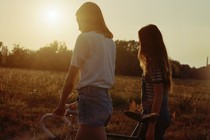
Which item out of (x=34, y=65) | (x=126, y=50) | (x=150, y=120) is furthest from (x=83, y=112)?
(x=126, y=50)

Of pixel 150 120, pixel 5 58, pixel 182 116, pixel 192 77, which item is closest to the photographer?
pixel 150 120

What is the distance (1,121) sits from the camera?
34.9ft

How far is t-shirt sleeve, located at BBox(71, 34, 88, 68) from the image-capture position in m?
3.85

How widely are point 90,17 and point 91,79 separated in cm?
55

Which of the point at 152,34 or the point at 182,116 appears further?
the point at 182,116

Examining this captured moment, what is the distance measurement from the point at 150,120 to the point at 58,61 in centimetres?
8496

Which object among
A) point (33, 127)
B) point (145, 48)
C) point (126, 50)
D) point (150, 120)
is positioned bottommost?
point (33, 127)

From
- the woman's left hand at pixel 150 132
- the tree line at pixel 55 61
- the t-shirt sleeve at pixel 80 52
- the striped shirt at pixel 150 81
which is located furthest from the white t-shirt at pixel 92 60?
the tree line at pixel 55 61

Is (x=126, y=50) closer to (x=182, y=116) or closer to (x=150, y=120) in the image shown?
(x=182, y=116)

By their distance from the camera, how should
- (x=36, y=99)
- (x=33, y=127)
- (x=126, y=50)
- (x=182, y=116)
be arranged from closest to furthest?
(x=33, y=127) < (x=182, y=116) < (x=36, y=99) < (x=126, y=50)

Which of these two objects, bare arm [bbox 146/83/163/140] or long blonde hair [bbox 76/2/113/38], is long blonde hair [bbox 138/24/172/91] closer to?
bare arm [bbox 146/83/163/140]

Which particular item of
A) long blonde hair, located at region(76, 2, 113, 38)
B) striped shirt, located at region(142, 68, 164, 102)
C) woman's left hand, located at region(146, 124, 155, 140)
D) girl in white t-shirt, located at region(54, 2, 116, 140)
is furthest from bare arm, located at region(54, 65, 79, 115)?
woman's left hand, located at region(146, 124, 155, 140)

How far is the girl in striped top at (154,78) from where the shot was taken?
4250 mm

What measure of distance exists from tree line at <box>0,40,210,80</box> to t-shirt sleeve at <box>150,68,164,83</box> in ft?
261
